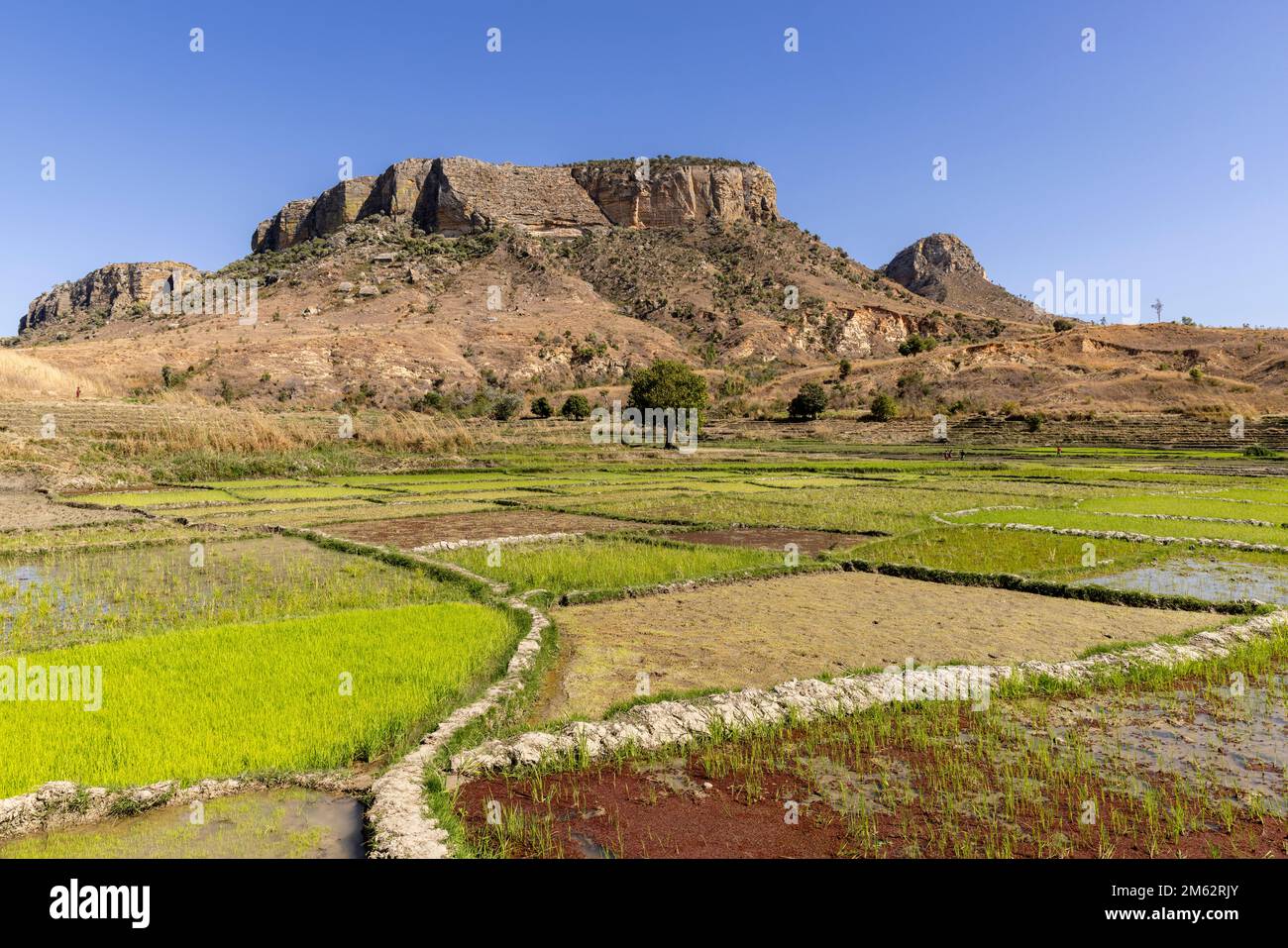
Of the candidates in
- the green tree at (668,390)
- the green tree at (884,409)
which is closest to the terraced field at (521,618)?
the green tree at (668,390)

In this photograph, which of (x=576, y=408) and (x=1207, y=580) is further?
(x=576, y=408)

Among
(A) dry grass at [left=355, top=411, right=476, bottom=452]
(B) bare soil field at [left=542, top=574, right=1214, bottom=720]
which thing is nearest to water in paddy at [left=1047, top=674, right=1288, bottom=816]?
(B) bare soil field at [left=542, top=574, right=1214, bottom=720]

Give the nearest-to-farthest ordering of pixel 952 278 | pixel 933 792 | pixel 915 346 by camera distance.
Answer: pixel 933 792, pixel 915 346, pixel 952 278

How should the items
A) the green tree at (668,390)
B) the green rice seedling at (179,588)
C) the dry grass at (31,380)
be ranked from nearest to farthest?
the green rice seedling at (179,588) → the dry grass at (31,380) → the green tree at (668,390)

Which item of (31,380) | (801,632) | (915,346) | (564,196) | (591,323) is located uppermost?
(564,196)

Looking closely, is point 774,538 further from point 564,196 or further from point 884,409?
point 564,196

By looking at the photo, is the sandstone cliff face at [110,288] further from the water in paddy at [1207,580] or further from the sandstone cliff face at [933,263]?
the water in paddy at [1207,580]

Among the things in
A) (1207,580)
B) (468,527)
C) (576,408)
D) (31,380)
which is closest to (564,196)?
(576,408)
